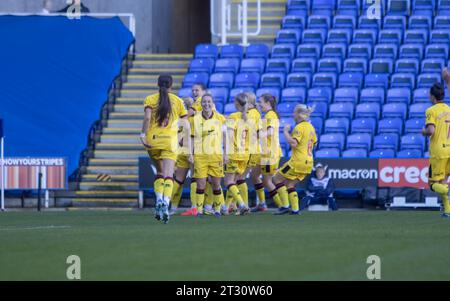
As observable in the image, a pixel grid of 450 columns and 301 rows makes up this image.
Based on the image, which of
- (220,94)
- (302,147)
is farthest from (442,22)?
(302,147)

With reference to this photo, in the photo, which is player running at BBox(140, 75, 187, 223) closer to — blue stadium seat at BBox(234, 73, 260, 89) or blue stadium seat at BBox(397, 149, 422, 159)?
blue stadium seat at BBox(397, 149, 422, 159)

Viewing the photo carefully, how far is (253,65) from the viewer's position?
3081 cm

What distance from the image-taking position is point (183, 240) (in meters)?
13.8

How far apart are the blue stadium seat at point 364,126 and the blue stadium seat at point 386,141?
0.33 metres

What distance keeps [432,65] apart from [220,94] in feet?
17.6

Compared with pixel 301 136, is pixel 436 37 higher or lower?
higher

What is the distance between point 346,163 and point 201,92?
6.52 metres

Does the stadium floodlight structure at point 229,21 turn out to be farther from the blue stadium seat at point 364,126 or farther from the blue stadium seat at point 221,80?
the blue stadium seat at point 364,126

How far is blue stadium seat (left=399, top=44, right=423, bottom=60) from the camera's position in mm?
30453
